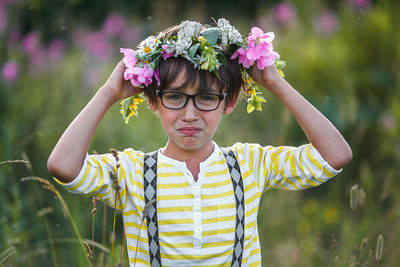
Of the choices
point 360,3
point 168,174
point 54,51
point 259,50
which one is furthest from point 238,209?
point 360,3

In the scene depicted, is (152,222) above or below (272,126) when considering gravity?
below

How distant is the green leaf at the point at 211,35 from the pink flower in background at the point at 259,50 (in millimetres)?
110

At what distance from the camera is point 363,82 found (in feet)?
18.1

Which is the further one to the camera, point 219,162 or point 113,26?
point 113,26

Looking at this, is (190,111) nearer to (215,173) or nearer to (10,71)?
(215,173)

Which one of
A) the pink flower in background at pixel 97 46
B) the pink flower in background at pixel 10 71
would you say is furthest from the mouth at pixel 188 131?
the pink flower in background at pixel 97 46

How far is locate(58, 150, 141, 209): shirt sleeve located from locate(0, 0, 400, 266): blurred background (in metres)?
0.20

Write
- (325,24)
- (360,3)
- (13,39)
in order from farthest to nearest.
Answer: (360,3)
(325,24)
(13,39)

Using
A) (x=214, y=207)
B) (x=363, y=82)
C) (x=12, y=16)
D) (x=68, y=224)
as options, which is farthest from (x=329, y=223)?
(x=12, y=16)

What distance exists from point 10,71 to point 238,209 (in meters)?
2.73

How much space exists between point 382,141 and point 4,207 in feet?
11.9

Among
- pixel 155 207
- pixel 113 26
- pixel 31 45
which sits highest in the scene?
pixel 113 26

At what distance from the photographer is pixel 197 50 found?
2111 millimetres

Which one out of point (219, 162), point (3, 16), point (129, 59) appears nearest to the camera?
point (129, 59)
